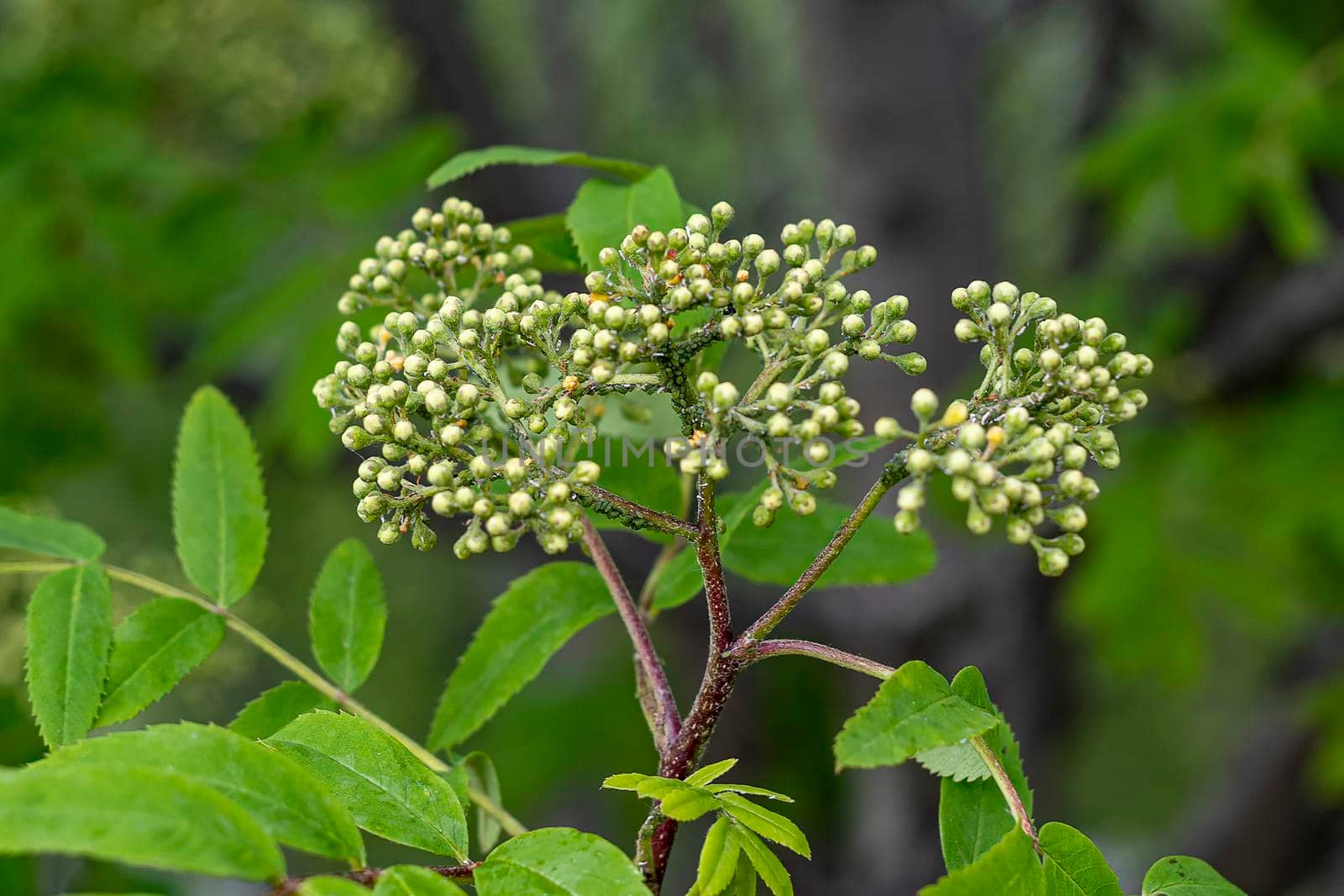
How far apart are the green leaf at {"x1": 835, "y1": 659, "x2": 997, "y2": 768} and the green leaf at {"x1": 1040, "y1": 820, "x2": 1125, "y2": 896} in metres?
0.22

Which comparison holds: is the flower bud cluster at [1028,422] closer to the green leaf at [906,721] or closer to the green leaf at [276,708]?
the green leaf at [906,721]

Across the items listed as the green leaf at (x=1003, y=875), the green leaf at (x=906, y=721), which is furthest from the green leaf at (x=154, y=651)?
the green leaf at (x=1003, y=875)

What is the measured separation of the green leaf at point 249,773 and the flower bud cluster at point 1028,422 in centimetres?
85

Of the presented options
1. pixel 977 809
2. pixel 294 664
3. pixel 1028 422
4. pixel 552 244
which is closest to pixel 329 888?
pixel 294 664

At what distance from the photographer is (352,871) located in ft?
4.90

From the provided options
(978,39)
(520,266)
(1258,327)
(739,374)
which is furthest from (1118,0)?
(520,266)

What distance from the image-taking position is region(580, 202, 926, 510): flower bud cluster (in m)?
1.52

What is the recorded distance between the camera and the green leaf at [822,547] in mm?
2203

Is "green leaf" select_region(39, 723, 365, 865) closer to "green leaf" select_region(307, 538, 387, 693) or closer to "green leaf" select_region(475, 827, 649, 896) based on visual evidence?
"green leaf" select_region(475, 827, 649, 896)

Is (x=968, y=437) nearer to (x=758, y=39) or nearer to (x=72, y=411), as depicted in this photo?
(x=72, y=411)

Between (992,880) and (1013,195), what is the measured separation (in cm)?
1186

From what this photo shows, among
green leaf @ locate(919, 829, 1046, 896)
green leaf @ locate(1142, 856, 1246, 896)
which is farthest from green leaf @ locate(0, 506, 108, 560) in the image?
green leaf @ locate(1142, 856, 1246, 896)

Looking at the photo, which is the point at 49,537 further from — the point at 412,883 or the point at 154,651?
the point at 412,883

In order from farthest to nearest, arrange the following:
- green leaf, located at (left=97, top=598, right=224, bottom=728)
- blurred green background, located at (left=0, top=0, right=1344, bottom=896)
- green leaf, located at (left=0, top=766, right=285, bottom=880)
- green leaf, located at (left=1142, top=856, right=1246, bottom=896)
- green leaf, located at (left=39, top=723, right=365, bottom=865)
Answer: blurred green background, located at (left=0, top=0, right=1344, bottom=896), green leaf, located at (left=97, top=598, right=224, bottom=728), green leaf, located at (left=1142, top=856, right=1246, bottom=896), green leaf, located at (left=39, top=723, right=365, bottom=865), green leaf, located at (left=0, top=766, right=285, bottom=880)
